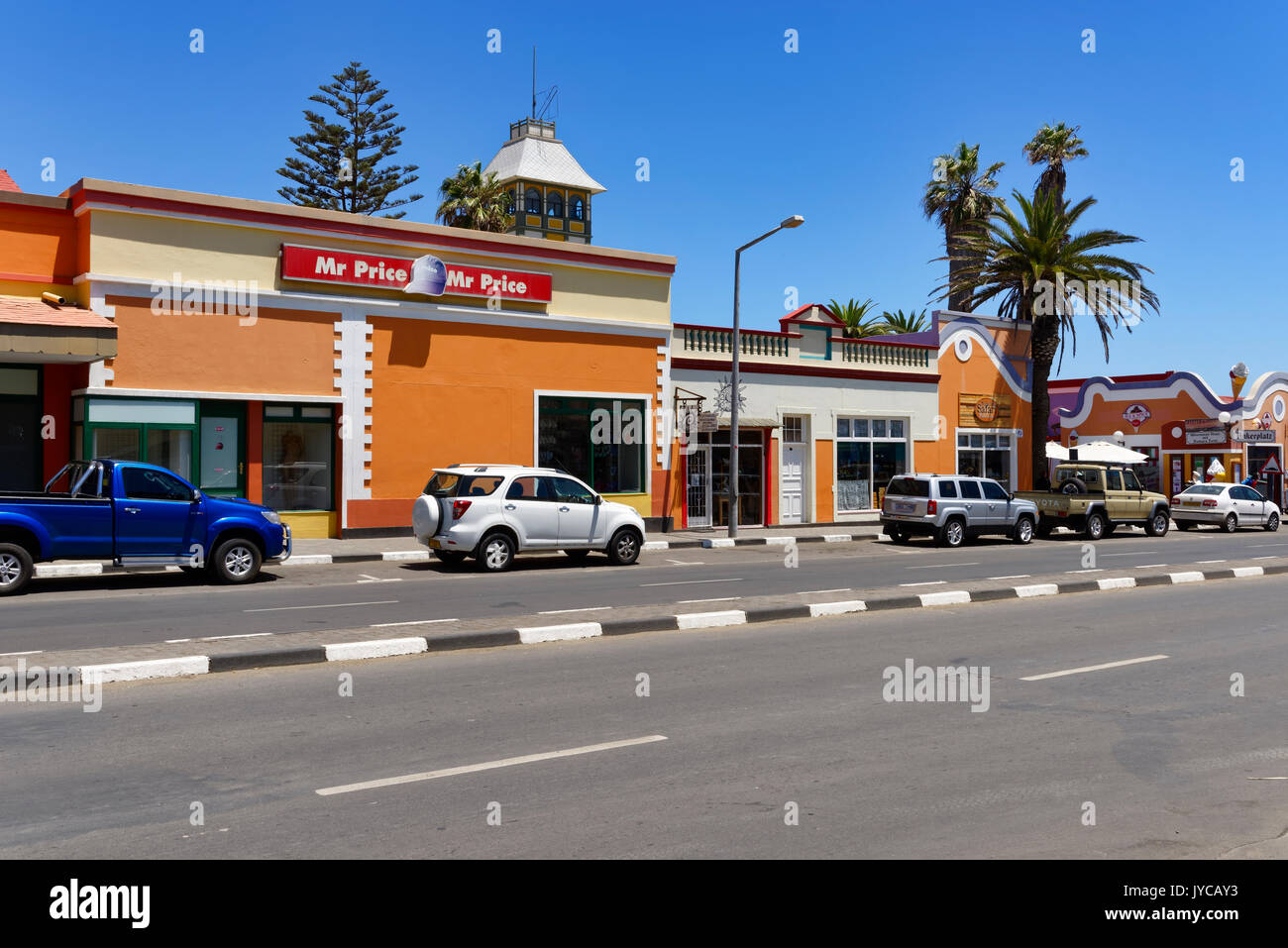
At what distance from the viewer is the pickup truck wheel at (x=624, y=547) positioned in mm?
20031

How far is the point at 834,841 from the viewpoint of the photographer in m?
5.05

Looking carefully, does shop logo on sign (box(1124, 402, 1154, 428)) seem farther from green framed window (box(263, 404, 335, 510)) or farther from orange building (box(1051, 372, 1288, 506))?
green framed window (box(263, 404, 335, 510))

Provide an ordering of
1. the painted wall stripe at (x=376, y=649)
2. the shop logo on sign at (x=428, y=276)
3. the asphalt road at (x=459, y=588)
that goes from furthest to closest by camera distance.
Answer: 1. the shop logo on sign at (x=428, y=276)
2. the asphalt road at (x=459, y=588)
3. the painted wall stripe at (x=376, y=649)

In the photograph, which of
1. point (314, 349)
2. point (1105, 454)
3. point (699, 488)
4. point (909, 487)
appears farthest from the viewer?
point (1105, 454)

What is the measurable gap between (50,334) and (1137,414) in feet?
142

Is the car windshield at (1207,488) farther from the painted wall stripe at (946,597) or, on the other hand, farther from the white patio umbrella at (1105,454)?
the painted wall stripe at (946,597)

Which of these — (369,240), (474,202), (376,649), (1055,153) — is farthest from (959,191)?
(376,649)

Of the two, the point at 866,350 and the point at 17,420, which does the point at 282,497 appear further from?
the point at 866,350

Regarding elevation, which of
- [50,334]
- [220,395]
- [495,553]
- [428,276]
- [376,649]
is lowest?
[376,649]

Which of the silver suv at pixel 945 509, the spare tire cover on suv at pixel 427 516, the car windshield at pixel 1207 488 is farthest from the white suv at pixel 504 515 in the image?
the car windshield at pixel 1207 488

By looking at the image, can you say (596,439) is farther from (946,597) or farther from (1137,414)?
(1137,414)

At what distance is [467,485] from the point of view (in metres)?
18.3

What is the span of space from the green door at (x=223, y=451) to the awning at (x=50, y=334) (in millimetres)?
2677
